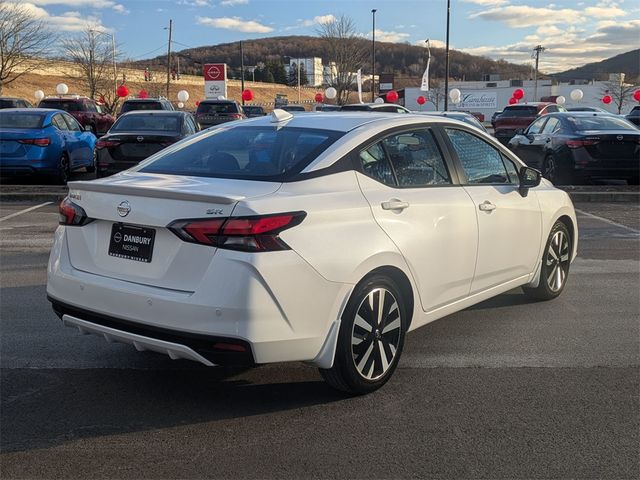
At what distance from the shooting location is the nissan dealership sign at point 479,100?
76.4 meters

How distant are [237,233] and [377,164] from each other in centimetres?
126

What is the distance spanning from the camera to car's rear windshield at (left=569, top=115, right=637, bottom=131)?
13.3 m

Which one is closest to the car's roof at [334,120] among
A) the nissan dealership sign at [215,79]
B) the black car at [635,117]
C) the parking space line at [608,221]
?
the parking space line at [608,221]

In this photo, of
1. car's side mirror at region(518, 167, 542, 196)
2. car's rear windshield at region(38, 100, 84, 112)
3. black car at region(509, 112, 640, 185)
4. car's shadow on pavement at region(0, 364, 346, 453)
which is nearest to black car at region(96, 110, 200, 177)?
black car at region(509, 112, 640, 185)

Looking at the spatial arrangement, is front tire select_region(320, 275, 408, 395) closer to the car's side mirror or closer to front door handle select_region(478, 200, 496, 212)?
front door handle select_region(478, 200, 496, 212)

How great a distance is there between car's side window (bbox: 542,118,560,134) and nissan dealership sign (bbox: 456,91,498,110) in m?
64.2

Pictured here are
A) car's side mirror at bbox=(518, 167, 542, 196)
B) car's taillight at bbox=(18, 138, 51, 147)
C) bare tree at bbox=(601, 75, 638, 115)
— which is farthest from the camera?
bare tree at bbox=(601, 75, 638, 115)

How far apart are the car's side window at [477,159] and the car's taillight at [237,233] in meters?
2.04

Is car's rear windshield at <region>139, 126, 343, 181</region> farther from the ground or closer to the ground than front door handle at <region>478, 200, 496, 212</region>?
farther from the ground

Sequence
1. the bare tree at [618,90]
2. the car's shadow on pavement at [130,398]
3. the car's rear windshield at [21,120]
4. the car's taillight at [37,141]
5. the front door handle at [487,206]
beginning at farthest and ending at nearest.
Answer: the bare tree at [618,90] → the car's rear windshield at [21,120] → the car's taillight at [37,141] → the front door handle at [487,206] → the car's shadow on pavement at [130,398]

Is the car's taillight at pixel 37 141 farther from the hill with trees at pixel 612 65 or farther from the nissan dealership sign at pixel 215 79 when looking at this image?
the hill with trees at pixel 612 65

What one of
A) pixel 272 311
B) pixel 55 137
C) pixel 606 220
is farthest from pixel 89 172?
pixel 272 311

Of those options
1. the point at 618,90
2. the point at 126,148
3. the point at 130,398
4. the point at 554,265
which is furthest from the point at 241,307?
the point at 618,90

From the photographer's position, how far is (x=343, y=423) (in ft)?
12.1
